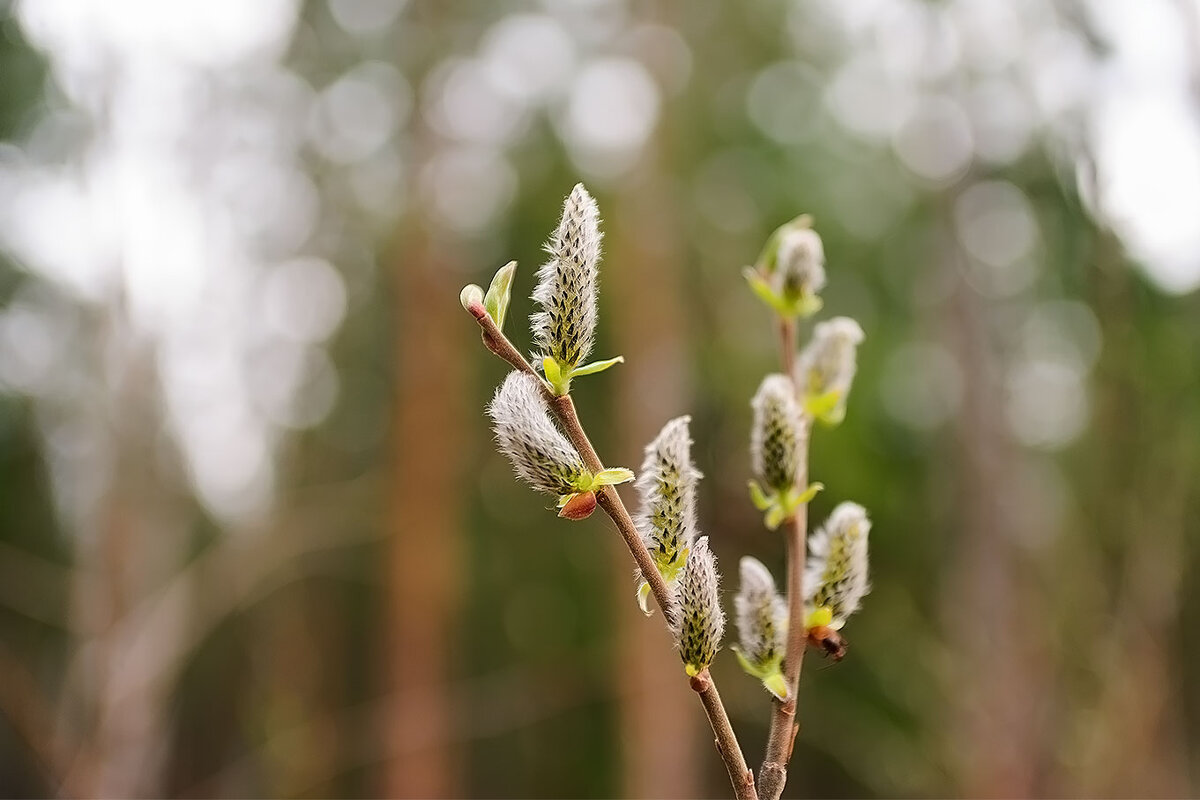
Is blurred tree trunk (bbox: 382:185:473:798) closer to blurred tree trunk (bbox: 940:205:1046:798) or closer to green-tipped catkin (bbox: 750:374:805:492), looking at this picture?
blurred tree trunk (bbox: 940:205:1046:798)

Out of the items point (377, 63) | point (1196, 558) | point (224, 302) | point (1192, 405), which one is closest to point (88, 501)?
point (224, 302)

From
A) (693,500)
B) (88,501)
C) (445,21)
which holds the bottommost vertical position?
(693,500)

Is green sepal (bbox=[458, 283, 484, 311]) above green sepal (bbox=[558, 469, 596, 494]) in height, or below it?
above

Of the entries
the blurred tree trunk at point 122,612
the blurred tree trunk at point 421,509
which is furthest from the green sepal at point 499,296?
the blurred tree trunk at point 421,509

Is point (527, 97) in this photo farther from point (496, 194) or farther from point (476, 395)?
point (476, 395)

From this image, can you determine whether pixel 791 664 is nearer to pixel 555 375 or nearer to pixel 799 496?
pixel 799 496

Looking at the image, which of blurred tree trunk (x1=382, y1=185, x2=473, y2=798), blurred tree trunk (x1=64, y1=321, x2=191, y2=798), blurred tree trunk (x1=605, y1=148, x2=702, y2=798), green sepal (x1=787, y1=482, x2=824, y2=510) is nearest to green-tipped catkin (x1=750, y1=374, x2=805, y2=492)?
green sepal (x1=787, y1=482, x2=824, y2=510)
